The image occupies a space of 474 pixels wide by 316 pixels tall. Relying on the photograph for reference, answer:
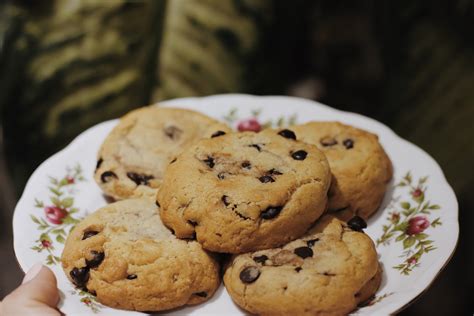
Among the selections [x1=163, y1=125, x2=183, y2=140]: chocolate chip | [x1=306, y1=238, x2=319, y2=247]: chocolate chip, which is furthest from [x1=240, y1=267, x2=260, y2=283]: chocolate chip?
[x1=163, y1=125, x2=183, y2=140]: chocolate chip

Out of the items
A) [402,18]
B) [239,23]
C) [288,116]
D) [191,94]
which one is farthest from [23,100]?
[402,18]

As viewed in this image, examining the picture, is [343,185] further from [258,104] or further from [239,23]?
[239,23]

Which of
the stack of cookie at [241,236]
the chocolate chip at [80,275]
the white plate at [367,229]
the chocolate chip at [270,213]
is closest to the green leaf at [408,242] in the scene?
the white plate at [367,229]

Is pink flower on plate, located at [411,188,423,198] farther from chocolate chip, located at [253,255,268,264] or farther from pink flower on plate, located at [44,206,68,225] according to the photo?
pink flower on plate, located at [44,206,68,225]

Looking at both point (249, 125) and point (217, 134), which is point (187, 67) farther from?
point (217, 134)

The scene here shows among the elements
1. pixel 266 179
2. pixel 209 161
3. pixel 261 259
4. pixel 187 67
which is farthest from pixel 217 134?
pixel 187 67
